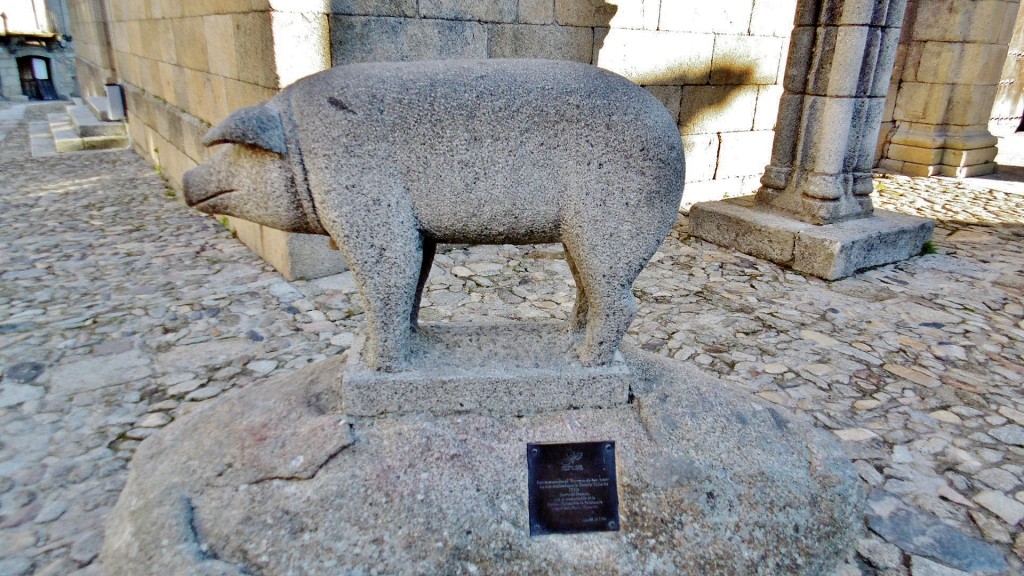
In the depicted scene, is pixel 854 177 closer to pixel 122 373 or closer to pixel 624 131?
pixel 624 131

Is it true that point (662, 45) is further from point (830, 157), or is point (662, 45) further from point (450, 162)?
point (450, 162)

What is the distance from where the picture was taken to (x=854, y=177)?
5.06 metres

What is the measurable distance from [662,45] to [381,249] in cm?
465

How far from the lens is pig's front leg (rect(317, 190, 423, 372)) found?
1.97m

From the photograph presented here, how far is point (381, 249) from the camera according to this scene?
1998 millimetres

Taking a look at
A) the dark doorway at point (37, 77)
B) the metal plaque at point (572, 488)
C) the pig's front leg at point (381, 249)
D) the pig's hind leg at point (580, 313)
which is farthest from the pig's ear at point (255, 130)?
the dark doorway at point (37, 77)

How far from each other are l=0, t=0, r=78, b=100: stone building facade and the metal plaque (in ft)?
71.5

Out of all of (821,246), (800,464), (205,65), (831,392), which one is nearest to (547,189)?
(800,464)

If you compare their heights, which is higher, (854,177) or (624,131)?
(624,131)

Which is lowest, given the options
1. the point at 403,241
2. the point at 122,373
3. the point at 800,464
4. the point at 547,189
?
the point at 122,373

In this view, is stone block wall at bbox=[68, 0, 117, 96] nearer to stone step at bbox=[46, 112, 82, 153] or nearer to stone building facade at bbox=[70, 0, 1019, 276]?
stone building facade at bbox=[70, 0, 1019, 276]

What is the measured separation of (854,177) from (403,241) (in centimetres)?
431

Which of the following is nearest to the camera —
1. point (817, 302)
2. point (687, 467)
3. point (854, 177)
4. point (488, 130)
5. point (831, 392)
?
point (488, 130)

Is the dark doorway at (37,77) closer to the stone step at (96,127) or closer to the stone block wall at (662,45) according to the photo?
the stone step at (96,127)
